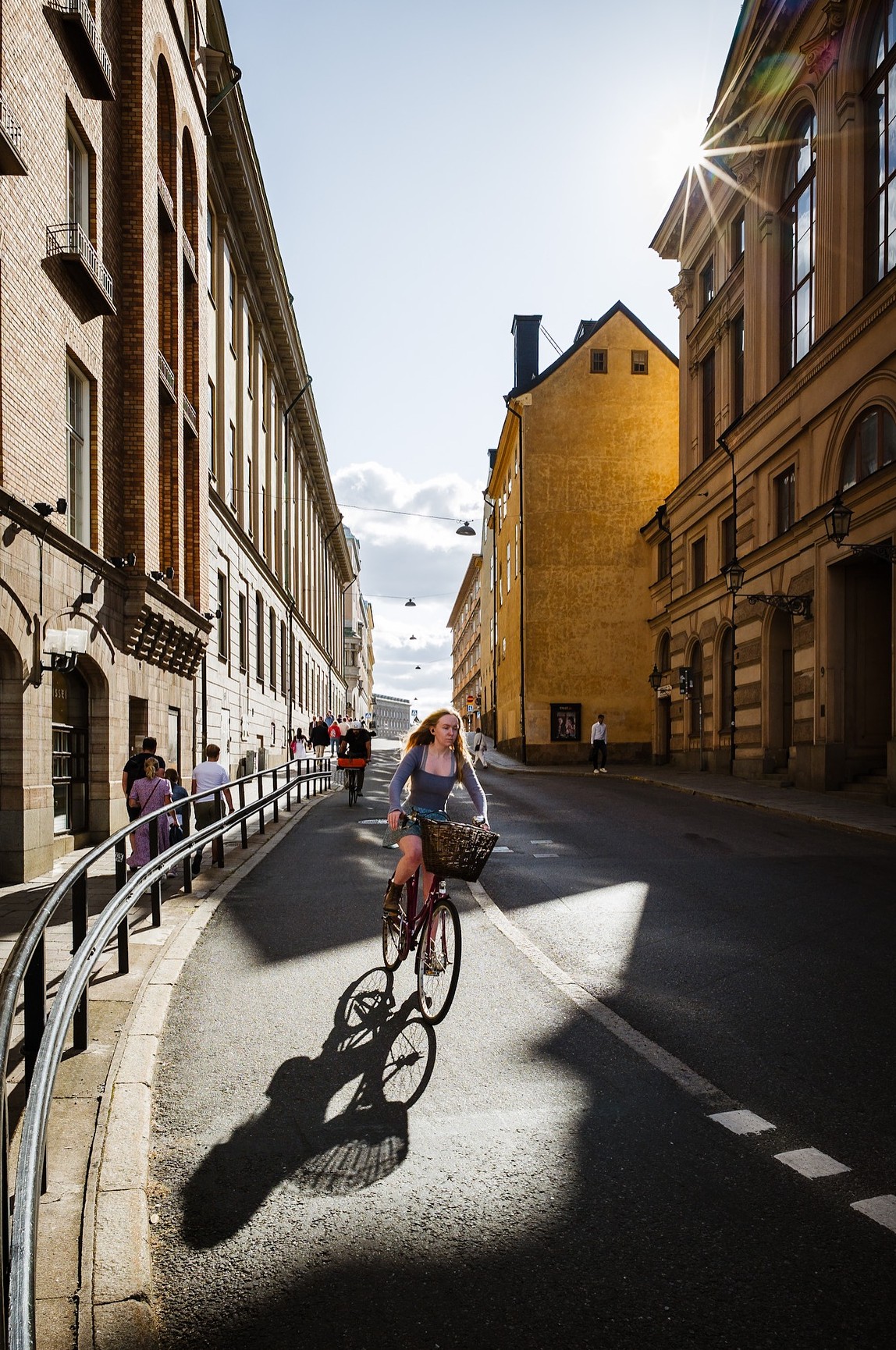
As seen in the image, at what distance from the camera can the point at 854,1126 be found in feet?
13.1

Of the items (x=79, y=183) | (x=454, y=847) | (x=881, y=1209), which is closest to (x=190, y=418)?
(x=79, y=183)

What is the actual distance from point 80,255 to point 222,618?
43.5ft

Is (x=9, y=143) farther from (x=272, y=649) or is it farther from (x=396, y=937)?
(x=272, y=649)

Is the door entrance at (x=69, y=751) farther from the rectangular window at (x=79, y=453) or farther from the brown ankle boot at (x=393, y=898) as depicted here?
the brown ankle boot at (x=393, y=898)

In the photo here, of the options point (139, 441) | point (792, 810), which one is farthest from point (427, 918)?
point (139, 441)

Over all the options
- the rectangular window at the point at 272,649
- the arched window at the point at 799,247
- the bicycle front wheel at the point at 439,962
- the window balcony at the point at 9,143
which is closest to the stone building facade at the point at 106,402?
the window balcony at the point at 9,143

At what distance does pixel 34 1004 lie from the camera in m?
3.95

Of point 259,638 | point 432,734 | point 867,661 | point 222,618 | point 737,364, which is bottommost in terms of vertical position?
point 432,734

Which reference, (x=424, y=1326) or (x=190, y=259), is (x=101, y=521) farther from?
(x=424, y=1326)

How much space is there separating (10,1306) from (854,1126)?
320 cm

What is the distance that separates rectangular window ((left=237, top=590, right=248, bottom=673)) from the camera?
2892cm

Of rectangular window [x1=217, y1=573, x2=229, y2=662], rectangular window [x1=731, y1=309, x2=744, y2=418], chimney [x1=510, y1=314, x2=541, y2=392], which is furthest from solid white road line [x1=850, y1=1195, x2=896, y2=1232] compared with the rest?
chimney [x1=510, y1=314, x2=541, y2=392]

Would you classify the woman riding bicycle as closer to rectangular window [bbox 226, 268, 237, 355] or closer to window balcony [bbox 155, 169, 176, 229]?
window balcony [bbox 155, 169, 176, 229]

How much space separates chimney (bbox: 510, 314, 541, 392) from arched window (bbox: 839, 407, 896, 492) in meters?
29.1
